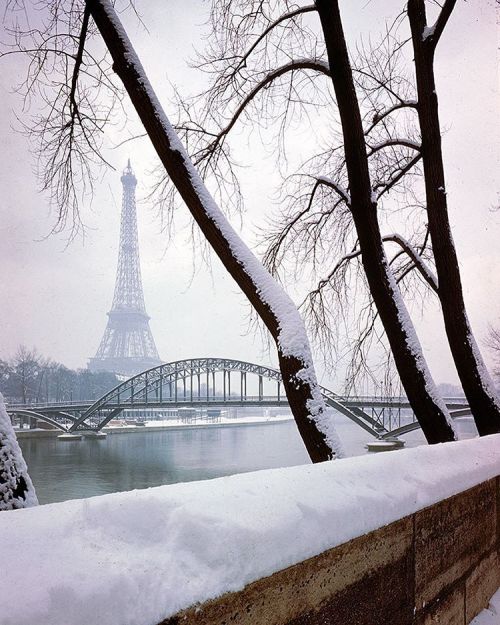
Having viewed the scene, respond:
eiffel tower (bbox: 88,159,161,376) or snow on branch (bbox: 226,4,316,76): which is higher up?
eiffel tower (bbox: 88,159,161,376)

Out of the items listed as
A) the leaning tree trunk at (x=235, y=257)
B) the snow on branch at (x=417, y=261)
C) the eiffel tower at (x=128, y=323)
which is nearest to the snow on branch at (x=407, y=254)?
the snow on branch at (x=417, y=261)

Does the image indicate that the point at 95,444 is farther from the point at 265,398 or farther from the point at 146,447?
the point at 265,398

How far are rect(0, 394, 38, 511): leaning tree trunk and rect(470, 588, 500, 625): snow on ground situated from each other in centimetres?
228

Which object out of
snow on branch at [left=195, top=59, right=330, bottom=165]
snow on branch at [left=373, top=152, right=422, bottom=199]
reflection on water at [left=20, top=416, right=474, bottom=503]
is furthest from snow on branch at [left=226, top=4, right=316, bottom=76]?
reflection on water at [left=20, top=416, right=474, bottom=503]

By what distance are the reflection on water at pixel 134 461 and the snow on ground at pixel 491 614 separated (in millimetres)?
23116

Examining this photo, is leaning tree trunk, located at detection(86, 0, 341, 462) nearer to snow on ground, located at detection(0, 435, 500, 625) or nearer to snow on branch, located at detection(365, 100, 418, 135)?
snow on ground, located at detection(0, 435, 500, 625)

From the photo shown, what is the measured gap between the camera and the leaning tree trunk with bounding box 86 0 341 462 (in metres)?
4.07

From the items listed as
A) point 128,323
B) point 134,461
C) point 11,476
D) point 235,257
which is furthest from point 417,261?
point 128,323

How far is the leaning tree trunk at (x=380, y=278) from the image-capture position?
186 inches

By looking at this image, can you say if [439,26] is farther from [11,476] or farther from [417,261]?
[11,476]

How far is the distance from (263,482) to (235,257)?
2553mm

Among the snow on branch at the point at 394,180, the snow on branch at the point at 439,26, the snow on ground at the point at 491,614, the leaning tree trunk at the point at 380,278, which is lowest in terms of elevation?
the snow on ground at the point at 491,614

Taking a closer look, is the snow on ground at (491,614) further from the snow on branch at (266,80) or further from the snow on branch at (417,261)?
the snow on branch at (266,80)

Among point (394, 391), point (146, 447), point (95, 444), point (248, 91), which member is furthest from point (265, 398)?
point (248, 91)
